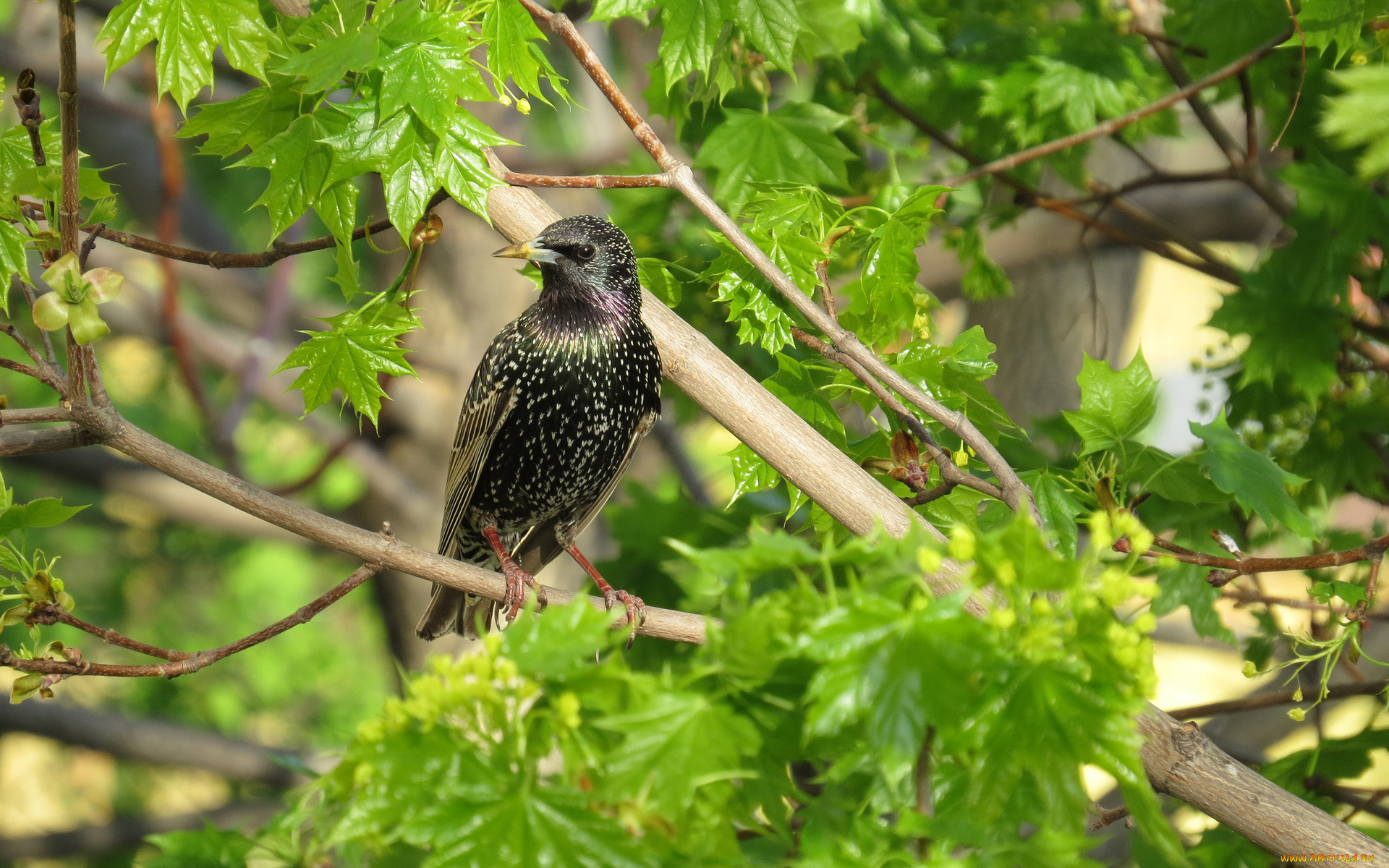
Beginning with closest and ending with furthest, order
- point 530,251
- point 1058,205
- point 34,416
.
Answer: point 34,416 → point 530,251 → point 1058,205

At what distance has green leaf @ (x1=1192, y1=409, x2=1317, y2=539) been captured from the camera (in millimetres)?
1769

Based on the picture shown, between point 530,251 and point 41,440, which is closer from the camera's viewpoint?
point 41,440

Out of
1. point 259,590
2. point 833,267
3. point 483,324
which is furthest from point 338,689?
point 833,267

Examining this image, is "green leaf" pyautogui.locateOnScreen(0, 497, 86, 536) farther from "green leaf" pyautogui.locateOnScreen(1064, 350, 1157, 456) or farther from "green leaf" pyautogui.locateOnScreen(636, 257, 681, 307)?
"green leaf" pyautogui.locateOnScreen(1064, 350, 1157, 456)

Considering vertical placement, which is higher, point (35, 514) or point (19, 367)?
point (19, 367)

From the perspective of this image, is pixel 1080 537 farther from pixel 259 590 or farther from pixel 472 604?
pixel 259 590

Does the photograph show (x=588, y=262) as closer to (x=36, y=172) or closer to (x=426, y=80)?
(x=426, y=80)

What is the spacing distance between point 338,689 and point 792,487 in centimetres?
746

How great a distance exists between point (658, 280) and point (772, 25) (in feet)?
2.16

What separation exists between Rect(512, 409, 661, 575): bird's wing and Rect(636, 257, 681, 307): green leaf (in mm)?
355

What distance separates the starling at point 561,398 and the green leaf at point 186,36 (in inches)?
25.1

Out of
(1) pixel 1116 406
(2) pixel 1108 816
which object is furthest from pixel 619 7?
(2) pixel 1108 816

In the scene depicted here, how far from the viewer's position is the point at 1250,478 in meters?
1.80

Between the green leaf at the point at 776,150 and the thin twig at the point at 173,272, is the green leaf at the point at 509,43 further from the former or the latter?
the thin twig at the point at 173,272
